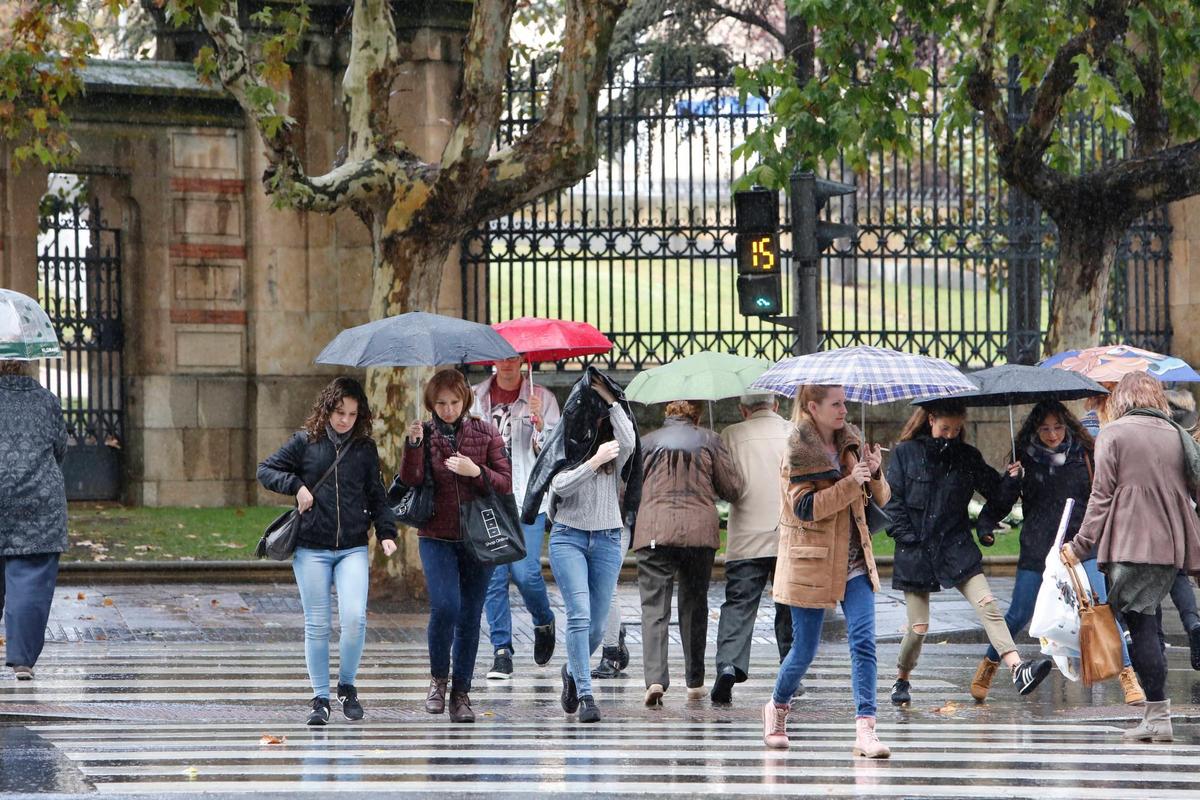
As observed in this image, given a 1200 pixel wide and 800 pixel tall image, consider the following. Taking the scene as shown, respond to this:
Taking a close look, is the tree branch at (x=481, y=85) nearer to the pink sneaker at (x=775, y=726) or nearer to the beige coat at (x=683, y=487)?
the beige coat at (x=683, y=487)

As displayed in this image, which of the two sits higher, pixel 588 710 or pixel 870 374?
pixel 870 374

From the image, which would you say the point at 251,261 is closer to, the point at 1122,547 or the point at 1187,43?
the point at 1187,43

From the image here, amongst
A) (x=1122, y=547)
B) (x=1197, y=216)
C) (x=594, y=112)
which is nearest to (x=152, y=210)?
(x=594, y=112)

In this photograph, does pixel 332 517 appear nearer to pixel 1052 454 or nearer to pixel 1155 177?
pixel 1052 454

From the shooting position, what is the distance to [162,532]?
17.5 m

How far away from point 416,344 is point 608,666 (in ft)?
8.04

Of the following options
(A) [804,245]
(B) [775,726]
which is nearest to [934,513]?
(B) [775,726]

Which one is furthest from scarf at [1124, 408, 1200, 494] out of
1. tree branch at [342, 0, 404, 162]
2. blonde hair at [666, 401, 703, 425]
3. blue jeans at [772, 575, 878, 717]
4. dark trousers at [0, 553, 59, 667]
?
tree branch at [342, 0, 404, 162]

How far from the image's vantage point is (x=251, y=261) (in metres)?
20.1

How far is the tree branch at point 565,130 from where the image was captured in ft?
45.9

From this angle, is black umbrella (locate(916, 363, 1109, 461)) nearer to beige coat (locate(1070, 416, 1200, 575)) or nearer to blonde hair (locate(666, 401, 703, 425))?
beige coat (locate(1070, 416, 1200, 575))

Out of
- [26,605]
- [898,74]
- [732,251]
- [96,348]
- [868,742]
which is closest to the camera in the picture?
[868,742]

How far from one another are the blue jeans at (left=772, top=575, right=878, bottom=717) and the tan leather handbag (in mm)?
1355

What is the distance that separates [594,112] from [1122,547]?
645cm
